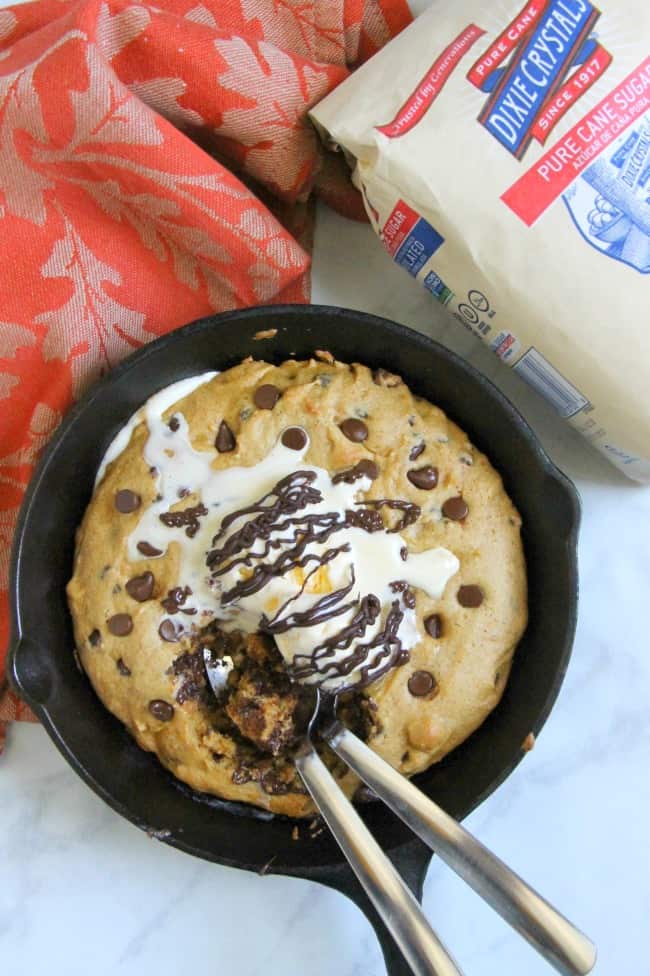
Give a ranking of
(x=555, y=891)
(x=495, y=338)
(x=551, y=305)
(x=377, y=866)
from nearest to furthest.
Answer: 1. (x=377, y=866)
2. (x=551, y=305)
3. (x=495, y=338)
4. (x=555, y=891)

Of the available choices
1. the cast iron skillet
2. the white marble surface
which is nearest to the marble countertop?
the white marble surface

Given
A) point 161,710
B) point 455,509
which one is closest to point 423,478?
point 455,509

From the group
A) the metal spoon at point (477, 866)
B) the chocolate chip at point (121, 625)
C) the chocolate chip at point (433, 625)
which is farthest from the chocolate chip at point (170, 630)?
the chocolate chip at point (433, 625)

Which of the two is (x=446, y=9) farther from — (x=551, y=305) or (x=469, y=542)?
(x=469, y=542)

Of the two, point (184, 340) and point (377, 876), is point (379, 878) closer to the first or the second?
point (377, 876)

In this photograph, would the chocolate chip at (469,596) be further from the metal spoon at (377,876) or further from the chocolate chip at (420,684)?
the metal spoon at (377,876)

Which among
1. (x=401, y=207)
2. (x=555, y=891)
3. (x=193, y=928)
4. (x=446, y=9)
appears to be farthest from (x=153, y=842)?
(x=446, y=9)
